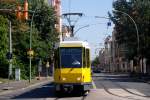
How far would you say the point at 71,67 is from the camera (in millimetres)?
32875

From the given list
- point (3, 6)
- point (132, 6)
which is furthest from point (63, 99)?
point (132, 6)

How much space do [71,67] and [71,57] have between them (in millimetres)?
607

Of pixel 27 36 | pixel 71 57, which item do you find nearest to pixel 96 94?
pixel 71 57

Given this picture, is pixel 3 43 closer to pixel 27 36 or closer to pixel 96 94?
pixel 27 36

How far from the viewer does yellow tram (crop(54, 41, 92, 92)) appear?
107ft

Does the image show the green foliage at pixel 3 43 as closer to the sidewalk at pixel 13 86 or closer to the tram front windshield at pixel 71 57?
the sidewalk at pixel 13 86

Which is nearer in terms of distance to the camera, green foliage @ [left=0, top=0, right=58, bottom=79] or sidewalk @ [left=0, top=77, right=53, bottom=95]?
sidewalk @ [left=0, top=77, right=53, bottom=95]

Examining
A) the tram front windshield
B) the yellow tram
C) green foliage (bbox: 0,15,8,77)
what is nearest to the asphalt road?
the yellow tram

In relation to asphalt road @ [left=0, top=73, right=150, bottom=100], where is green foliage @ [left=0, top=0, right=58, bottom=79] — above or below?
above

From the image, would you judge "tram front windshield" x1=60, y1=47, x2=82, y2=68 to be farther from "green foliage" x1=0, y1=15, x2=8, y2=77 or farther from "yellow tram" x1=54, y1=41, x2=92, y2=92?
"green foliage" x1=0, y1=15, x2=8, y2=77

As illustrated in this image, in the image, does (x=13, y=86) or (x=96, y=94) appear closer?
(x=96, y=94)

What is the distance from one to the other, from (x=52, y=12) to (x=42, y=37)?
14.2ft

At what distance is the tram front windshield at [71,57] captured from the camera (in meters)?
32.9

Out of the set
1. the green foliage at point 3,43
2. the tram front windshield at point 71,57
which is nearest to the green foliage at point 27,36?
the green foliage at point 3,43
